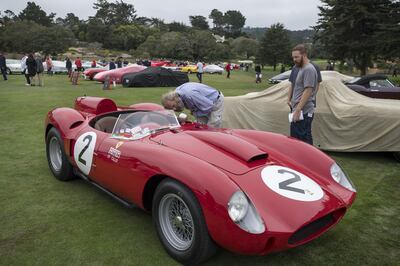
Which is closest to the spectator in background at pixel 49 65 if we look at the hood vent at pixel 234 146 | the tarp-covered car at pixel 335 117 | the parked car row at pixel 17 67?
the parked car row at pixel 17 67

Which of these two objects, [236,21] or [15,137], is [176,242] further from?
[236,21]

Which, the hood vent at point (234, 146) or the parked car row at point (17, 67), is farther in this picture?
the parked car row at point (17, 67)

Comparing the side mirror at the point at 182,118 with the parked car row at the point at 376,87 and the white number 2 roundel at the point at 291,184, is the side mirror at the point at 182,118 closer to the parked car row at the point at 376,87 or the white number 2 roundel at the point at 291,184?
the white number 2 roundel at the point at 291,184

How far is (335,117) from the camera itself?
6.35m

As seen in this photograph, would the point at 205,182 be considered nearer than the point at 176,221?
Yes

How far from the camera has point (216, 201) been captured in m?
2.62

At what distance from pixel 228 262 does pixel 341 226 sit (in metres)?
1.38

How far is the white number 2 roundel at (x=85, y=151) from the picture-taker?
4.05m

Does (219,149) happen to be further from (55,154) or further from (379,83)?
(379,83)

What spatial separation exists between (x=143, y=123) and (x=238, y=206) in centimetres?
181

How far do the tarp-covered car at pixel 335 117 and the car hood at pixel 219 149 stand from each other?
346 cm

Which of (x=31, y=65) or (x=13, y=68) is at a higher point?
(x=31, y=65)

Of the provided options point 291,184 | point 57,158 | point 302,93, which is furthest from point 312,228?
point 57,158

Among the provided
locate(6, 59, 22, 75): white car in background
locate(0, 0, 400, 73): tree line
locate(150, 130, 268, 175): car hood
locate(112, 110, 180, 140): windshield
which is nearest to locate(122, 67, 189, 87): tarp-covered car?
locate(0, 0, 400, 73): tree line
